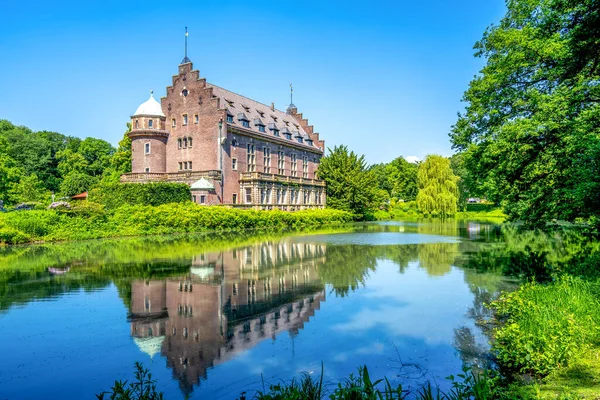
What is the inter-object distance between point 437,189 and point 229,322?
5163cm

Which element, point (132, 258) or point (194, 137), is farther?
point (194, 137)

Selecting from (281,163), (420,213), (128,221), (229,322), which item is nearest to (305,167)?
(281,163)

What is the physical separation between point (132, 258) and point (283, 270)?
697cm

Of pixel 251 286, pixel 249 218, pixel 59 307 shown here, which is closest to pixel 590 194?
pixel 251 286

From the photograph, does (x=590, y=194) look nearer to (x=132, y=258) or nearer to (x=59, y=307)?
(x=59, y=307)

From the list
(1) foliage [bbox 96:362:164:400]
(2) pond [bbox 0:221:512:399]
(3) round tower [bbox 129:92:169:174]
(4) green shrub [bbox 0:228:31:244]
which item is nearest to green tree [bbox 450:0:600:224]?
(2) pond [bbox 0:221:512:399]

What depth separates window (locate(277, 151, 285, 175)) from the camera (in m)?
50.1

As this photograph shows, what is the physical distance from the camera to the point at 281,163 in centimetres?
5072

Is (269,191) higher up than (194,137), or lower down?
lower down

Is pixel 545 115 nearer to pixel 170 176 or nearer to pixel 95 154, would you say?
pixel 170 176

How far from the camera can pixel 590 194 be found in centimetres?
895

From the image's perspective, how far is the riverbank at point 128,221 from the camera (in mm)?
24681

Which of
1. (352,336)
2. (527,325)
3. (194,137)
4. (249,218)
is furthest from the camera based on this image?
(194,137)

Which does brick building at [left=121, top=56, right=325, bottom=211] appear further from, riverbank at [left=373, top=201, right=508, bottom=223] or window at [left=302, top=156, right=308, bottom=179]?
riverbank at [left=373, top=201, right=508, bottom=223]
